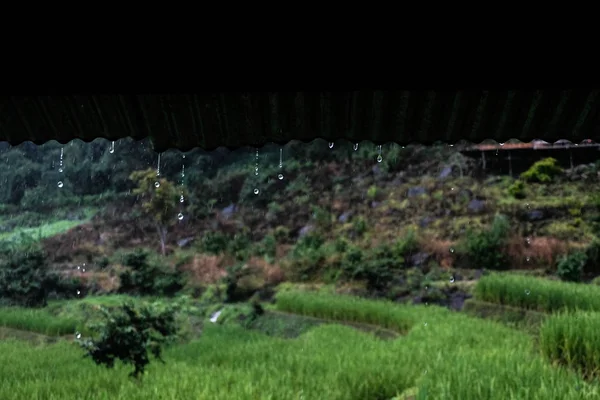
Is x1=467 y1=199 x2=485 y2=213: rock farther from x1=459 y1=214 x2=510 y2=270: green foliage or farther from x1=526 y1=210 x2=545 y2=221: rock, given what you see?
x1=526 y1=210 x2=545 y2=221: rock

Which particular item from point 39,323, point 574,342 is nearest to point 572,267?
point 574,342

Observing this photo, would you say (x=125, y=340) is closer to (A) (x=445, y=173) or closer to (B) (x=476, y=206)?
(B) (x=476, y=206)

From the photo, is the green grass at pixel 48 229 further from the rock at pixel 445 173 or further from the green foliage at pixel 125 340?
the green foliage at pixel 125 340

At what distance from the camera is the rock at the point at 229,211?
1783 cm

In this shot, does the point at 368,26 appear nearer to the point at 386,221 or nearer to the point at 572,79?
the point at 572,79

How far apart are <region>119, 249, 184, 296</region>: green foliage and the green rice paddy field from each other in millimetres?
6157

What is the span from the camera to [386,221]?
15.5 m

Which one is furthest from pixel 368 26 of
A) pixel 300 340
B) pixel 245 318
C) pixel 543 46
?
Result: pixel 245 318

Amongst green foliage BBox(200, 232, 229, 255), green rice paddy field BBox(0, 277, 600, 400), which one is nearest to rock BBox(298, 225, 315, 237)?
green foliage BBox(200, 232, 229, 255)

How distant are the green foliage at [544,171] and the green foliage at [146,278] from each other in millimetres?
8479

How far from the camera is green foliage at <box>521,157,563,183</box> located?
14703 mm

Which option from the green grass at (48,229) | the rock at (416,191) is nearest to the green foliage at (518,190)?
A: the rock at (416,191)

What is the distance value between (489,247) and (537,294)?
4.17m

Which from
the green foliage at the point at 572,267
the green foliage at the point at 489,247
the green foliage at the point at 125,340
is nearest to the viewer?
the green foliage at the point at 125,340
